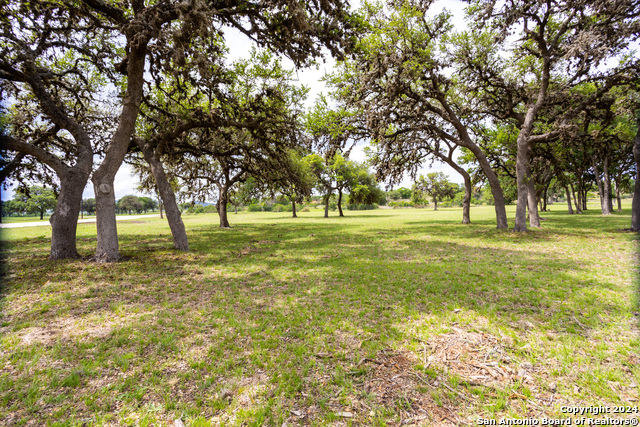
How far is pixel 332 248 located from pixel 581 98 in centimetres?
1527

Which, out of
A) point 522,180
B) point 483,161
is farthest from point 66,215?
point 522,180

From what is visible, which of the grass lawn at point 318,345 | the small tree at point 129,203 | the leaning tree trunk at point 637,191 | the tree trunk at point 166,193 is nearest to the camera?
the grass lawn at point 318,345

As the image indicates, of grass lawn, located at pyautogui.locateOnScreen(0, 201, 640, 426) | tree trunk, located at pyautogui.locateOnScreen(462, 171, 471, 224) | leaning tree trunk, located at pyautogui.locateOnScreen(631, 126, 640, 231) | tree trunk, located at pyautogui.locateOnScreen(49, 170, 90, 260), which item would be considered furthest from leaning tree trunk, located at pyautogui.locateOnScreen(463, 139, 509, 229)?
tree trunk, located at pyautogui.locateOnScreen(49, 170, 90, 260)

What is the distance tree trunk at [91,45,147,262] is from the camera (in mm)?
8234

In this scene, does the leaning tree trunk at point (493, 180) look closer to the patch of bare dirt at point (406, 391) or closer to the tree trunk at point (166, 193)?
the patch of bare dirt at point (406, 391)

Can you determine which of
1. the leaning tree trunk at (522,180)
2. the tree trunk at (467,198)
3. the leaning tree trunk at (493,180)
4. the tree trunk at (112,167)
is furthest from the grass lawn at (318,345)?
the tree trunk at (467,198)

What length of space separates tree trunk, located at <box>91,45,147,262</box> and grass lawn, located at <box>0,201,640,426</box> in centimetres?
142

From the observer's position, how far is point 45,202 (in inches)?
1622

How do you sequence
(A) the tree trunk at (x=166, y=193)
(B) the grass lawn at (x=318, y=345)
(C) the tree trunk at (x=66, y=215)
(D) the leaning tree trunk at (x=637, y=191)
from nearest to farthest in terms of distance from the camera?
(B) the grass lawn at (x=318, y=345)
(C) the tree trunk at (x=66, y=215)
(A) the tree trunk at (x=166, y=193)
(D) the leaning tree trunk at (x=637, y=191)

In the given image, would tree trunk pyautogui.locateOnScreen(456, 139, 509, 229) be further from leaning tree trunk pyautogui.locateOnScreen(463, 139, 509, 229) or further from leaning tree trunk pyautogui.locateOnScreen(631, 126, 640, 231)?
leaning tree trunk pyautogui.locateOnScreen(631, 126, 640, 231)

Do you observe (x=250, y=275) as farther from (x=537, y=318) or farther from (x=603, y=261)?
(x=603, y=261)

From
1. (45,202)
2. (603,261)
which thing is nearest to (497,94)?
(603,261)

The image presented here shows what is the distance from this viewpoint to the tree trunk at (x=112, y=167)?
823cm

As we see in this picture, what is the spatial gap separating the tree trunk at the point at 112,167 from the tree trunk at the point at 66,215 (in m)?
0.94
